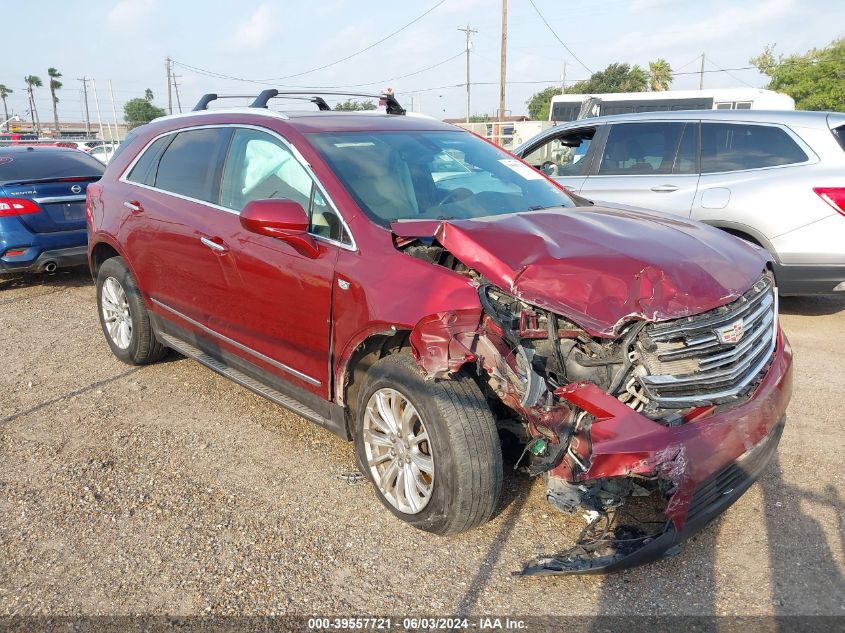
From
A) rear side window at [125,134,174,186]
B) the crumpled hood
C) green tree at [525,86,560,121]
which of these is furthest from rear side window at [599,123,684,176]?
green tree at [525,86,560,121]

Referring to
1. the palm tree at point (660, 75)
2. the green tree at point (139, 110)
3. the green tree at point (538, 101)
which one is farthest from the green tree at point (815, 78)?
the green tree at point (139, 110)

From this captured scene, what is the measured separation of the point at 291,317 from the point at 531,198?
5.11 feet

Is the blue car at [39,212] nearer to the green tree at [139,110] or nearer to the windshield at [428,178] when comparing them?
the windshield at [428,178]

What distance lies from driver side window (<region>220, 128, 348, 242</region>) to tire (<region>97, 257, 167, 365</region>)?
4.74 ft

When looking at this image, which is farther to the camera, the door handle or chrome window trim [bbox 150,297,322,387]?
the door handle

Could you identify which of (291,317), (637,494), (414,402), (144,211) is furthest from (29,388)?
(637,494)

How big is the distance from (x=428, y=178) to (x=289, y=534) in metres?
1.99

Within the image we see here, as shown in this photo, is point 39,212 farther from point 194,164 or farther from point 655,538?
point 655,538

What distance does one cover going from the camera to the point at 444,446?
278cm

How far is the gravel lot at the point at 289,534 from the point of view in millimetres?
2684

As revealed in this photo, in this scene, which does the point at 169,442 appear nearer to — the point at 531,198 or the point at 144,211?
the point at 144,211

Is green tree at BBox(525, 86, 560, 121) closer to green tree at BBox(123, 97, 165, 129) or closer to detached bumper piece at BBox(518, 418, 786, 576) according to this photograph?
green tree at BBox(123, 97, 165, 129)

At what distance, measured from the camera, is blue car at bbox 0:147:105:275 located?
292 inches

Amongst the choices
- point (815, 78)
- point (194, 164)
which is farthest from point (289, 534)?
point (815, 78)
